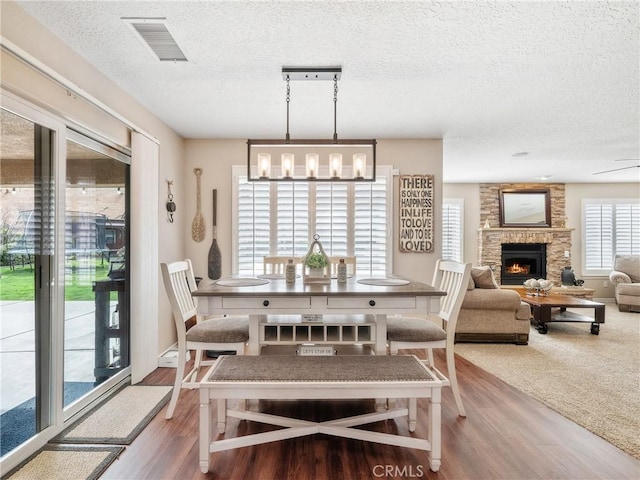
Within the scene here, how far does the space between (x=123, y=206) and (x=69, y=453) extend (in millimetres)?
1908

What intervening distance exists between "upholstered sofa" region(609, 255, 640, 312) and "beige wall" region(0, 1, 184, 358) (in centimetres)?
725

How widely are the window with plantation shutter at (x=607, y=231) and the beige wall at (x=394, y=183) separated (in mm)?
5221

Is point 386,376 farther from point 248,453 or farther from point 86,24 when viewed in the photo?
point 86,24

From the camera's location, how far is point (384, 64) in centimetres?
246

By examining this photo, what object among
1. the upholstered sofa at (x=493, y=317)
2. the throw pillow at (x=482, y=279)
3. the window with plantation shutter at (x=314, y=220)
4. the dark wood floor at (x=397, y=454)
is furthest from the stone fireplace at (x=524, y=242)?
the dark wood floor at (x=397, y=454)

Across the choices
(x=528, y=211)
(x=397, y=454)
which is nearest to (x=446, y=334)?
(x=397, y=454)

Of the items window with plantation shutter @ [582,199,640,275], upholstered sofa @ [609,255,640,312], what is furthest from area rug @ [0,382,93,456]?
window with plantation shutter @ [582,199,640,275]

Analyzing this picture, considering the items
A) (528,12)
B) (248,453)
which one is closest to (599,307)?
(528,12)

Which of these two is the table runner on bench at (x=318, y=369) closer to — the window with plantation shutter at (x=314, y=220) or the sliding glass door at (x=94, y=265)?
the sliding glass door at (x=94, y=265)

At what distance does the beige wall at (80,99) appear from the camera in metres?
1.84

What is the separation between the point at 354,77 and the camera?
2.66 meters

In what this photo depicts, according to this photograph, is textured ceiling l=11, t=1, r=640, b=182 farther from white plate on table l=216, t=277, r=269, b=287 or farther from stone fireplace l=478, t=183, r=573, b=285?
stone fireplace l=478, t=183, r=573, b=285

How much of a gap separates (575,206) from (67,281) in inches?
348

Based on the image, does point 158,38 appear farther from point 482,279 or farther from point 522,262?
point 522,262
